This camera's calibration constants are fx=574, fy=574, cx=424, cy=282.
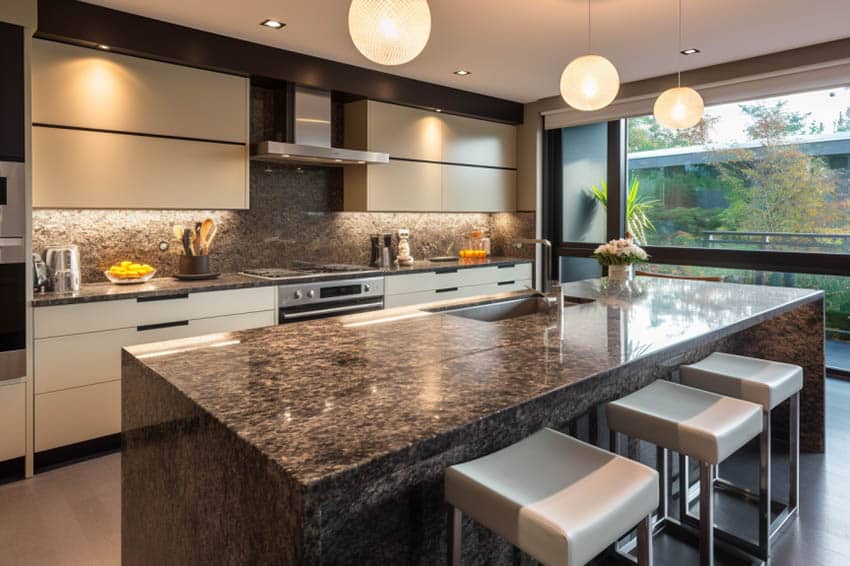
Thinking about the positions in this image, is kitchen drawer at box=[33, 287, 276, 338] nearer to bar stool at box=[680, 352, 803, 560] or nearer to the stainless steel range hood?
the stainless steel range hood

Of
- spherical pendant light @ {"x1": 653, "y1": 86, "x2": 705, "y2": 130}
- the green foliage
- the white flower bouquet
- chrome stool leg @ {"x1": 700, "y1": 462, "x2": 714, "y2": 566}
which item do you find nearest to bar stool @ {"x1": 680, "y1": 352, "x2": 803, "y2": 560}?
chrome stool leg @ {"x1": 700, "y1": 462, "x2": 714, "y2": 566}

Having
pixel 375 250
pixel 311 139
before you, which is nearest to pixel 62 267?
pixel 311 139

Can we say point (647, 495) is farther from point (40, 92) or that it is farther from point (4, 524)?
point (40, 92)

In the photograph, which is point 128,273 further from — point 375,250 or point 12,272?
point 375,250

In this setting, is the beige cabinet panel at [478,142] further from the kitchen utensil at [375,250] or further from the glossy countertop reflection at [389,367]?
the glossy countertop reflection at [389,367]

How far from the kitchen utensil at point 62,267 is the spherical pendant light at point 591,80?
107 inches

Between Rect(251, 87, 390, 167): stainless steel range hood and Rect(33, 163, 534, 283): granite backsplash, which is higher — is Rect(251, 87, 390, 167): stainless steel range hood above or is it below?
above

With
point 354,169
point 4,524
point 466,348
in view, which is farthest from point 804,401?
point 4,524

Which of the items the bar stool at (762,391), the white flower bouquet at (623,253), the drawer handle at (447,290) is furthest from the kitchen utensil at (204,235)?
the bar stool at (762,391)

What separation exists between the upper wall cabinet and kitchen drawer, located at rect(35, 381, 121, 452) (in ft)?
3.33

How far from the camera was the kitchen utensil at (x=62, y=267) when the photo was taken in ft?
9.94

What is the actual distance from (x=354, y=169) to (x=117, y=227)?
71.1 inches

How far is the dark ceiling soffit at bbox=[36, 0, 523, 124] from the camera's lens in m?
3.05

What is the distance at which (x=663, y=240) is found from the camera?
507 cm
